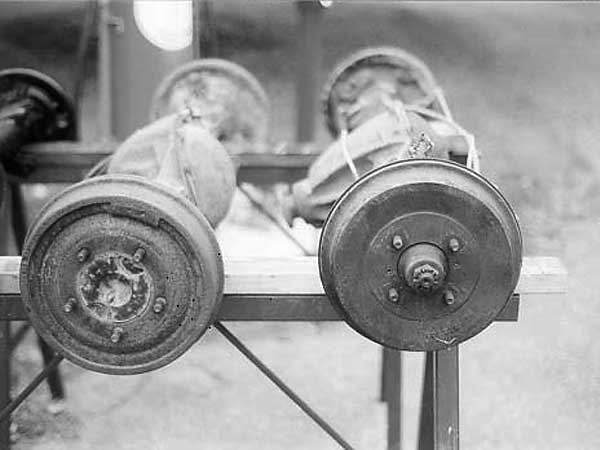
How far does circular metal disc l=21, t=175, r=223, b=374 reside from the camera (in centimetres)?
141

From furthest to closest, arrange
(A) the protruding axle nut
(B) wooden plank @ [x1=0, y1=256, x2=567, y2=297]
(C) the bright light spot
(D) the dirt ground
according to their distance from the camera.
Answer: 1. (C) the bright light spot
2. (D) the dirt ground
3. (B) wooden plank @ [x1=0, y1=256, x2=567, y2=297]
4. (A) the protruding axle nut

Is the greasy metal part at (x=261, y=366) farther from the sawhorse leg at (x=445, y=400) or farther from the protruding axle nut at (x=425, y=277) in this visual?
the protruding axle nut at (x=425, y=277)

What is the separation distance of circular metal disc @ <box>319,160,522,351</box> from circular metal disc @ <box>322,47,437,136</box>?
1262 millimetres

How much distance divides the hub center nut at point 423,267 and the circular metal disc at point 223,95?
53.3 inches

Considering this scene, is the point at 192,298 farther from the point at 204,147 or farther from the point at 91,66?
the point at 91,66

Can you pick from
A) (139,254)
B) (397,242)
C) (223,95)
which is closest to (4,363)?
(139,254)

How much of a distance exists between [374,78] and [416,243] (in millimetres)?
1372

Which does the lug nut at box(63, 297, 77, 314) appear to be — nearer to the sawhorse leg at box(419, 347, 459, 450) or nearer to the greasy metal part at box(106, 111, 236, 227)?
the greasy metal part at box(106, 111, 236, 227)

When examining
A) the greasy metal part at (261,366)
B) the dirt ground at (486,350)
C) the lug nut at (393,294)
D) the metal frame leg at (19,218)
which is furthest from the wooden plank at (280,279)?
the dirt ground at (486,350)

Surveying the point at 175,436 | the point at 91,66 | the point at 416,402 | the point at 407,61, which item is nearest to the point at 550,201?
the point at 416,402

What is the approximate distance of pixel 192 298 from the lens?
4.70 feet

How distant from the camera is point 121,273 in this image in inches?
56.4

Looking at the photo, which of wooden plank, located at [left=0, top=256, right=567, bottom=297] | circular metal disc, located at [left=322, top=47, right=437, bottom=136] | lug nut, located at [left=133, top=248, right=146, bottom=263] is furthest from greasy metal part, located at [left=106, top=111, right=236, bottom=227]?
circular metal disc, located at [left=322, top=47, right=437, bottom=136]

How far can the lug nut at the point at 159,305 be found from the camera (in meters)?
1.43
